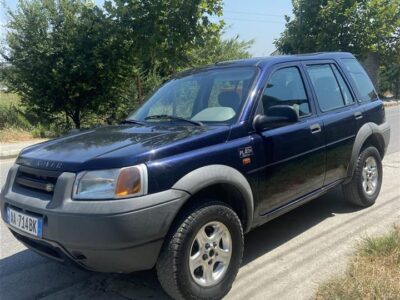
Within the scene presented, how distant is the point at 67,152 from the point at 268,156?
5.38 feet

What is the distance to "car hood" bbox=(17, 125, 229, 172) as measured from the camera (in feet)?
9.94

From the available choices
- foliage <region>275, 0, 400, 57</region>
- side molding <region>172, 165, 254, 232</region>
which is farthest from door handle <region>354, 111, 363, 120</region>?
foliage <region>275, 0, 400, 57</region>

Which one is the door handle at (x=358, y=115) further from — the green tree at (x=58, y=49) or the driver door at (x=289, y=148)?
the green tree at (x=58, y=49)

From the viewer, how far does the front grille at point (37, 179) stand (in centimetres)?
315

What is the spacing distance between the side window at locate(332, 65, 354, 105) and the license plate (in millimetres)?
3605

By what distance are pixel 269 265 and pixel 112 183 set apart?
1.73 meters

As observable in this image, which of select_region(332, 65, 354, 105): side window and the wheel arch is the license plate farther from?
select_region(332, 65, 354, 105): side window

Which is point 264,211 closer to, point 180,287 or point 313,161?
point 313,161

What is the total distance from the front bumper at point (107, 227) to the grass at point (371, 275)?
1.25 m

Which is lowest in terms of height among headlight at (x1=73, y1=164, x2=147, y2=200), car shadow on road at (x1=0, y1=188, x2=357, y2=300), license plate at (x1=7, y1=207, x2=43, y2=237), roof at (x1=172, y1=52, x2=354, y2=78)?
car shadow on road at (x1=0, y1=188, x2=357, y2=300)

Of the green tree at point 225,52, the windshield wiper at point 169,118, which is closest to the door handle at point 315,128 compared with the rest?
the windshield wiper at point 169,118

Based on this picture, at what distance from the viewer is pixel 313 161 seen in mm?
4391

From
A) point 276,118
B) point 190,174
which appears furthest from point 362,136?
point 190,174

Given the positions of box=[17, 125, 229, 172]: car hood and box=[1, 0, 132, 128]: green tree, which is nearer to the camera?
box=[17, 125, 229, 172]: car hood
